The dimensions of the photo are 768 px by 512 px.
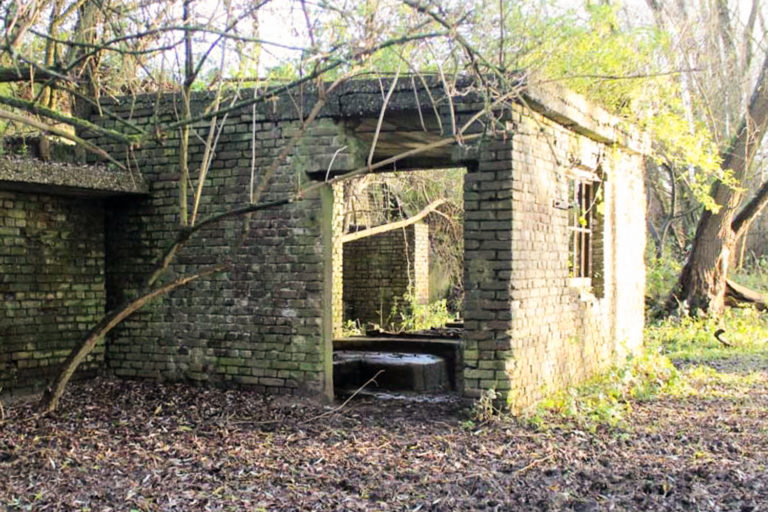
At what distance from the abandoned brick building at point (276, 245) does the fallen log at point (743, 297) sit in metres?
9.47

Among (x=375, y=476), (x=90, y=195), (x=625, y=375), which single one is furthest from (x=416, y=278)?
(x=375, y=476)

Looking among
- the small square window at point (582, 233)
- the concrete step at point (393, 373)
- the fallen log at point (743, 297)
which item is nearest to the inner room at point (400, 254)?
the concrete step at point (393, 373)

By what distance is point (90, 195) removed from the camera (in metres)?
8.37

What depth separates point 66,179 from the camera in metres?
7.50

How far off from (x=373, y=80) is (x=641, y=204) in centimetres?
504

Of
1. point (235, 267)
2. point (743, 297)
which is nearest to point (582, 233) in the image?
point (235, 267)

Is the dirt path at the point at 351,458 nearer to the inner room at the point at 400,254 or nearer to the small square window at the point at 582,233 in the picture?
the small square window at the point at 582,233

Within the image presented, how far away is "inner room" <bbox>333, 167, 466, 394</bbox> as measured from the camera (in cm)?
1540

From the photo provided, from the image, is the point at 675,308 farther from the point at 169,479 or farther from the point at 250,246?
the point at 169,479

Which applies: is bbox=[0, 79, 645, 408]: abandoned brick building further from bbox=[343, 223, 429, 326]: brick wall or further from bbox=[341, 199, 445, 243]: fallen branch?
bbox=[343, 223, 429, 326]: brick wall

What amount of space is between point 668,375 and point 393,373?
10.4 ft

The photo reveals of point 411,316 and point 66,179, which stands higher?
point 66,179

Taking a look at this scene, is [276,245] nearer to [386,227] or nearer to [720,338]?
[386,227]

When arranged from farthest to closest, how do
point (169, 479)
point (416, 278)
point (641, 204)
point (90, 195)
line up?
point (416, 278) → point (641, 204) → point (90, 195) → point (169, 479)
